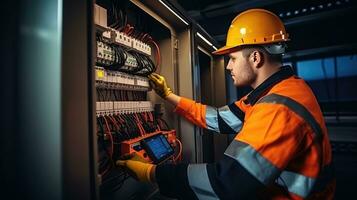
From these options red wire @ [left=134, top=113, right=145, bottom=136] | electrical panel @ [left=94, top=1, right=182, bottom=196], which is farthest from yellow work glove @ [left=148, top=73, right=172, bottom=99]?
red wire @ [left=134, top=113, right=145, bottom=136]

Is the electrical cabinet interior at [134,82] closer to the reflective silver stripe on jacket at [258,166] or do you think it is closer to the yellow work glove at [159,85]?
the yellow work glove at [159,85]

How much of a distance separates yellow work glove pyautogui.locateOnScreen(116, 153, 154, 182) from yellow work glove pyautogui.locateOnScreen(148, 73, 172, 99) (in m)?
0.52

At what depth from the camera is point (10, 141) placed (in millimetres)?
633

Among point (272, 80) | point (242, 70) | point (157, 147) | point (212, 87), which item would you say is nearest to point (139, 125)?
point (157, 147)

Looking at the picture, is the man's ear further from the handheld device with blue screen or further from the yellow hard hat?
the handheld device with blue screen

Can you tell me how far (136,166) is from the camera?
1.01 metres

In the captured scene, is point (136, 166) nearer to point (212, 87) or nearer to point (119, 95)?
point (119, 95)

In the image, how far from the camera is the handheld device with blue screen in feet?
3.89

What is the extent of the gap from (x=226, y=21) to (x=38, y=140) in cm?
267

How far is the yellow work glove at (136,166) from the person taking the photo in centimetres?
98

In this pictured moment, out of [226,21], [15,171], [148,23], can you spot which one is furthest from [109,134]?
[226,21]

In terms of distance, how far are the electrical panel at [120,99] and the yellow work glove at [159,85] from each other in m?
0.04

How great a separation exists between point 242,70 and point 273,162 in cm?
54

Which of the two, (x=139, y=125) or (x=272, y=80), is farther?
(x=139, y=125)
